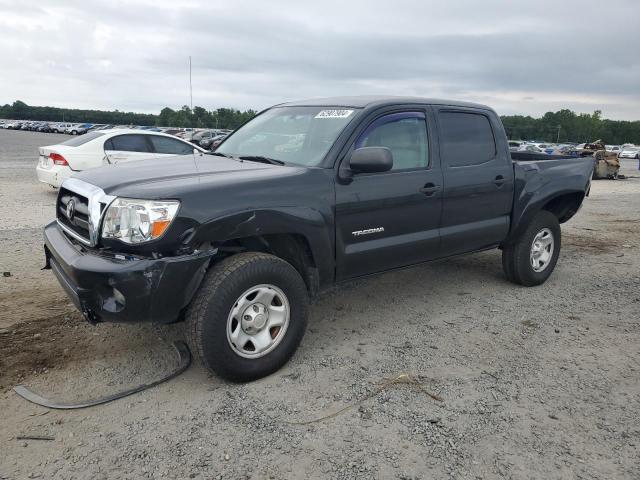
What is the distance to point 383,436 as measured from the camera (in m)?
2.82

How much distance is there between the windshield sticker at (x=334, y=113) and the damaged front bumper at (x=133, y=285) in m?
1.63

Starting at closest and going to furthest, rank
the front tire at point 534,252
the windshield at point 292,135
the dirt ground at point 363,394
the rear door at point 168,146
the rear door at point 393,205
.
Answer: the dirt ground at point 363,394 → the rear door at point 393,205 → the windshield at point 292,135 → the front tire at point 534,252 → the rear door at point 168,146

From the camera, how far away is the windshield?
3881 millimetres

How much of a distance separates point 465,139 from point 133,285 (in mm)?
3193

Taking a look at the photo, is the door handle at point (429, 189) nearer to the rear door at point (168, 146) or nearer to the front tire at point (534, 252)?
the front tire at point (534, 252)

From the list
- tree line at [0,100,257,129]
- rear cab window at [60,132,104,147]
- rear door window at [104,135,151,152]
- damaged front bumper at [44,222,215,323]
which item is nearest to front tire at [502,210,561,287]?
damaged front bumper at [44,222,215,323]

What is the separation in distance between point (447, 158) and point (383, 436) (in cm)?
252

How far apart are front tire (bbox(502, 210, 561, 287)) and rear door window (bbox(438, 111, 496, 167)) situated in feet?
3.14

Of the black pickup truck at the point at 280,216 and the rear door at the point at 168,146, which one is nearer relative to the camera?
the black pickup truck at the point at 280,216

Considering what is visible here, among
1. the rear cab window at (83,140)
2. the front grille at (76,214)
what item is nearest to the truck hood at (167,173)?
the front grille at (76,214)

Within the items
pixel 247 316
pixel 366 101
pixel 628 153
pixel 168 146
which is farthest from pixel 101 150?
pixel 628 153

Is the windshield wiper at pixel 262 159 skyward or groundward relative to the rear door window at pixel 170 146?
Answer: skyward

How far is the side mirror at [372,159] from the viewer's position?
3.51m

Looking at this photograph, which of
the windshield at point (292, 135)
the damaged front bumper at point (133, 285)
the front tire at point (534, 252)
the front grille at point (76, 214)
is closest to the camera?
the damaged front bumper at point (133, 285)
